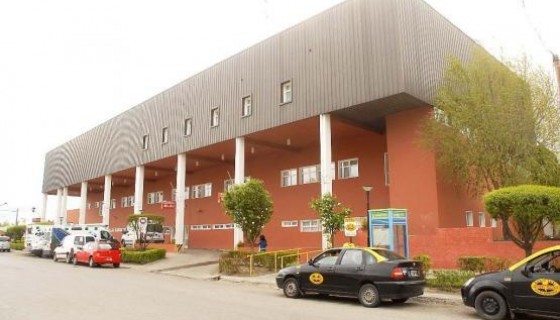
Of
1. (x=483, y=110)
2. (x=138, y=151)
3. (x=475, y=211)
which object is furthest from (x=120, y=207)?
(x=483, y=110)

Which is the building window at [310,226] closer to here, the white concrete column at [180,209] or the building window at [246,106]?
the building window at [246,106]

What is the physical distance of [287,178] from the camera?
104 feet

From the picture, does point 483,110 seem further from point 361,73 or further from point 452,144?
point 361,73

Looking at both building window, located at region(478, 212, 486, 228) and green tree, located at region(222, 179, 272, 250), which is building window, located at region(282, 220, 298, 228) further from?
building window, located at region(478, 212, 486, 228)

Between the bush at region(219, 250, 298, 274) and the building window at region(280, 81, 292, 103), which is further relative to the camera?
the building window at region(280, 81, 292, 103)

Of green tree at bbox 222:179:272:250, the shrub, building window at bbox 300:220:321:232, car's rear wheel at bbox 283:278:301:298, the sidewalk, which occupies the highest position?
green tree at bbox 222:179:272:250

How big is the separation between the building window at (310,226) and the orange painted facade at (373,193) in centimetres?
26

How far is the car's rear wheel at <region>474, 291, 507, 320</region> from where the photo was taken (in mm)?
9547

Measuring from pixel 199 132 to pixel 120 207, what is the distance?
85.7 feet

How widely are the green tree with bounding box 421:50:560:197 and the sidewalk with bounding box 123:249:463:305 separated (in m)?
8.43

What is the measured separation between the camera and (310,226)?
29125mm

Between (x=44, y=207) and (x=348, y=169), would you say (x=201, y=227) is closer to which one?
(x=348, y=169)

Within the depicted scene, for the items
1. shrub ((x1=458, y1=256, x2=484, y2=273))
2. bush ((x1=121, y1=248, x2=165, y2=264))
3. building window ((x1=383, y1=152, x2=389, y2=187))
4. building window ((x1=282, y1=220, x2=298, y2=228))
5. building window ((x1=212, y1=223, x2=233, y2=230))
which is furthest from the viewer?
building window ((x1=212, y1=223, x2=233, y2=230))

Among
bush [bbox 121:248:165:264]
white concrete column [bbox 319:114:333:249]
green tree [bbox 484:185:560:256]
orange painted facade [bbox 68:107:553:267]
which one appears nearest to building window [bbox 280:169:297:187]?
orange painted facade [bbox 68:107:553:267]
